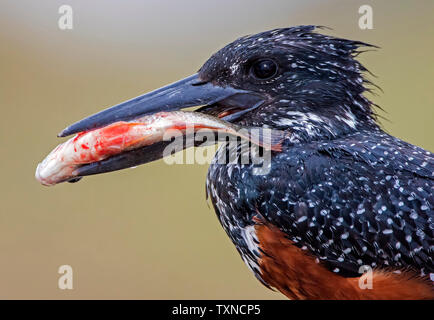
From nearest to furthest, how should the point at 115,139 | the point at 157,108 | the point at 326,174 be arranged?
the point at 115,139
the point at 326,174
the point at 157,108

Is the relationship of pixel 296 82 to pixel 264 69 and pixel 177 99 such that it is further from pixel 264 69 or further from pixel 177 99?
pixel 177 99

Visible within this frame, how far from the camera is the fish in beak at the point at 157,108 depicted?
9.01 feet

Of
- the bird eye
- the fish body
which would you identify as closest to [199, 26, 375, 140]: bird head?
the bird eye

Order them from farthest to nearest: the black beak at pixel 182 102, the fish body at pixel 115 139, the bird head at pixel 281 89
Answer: the bird head at pixel 281 89 → the black beak at pixel 182 102 → the fish body at pixel 115 139

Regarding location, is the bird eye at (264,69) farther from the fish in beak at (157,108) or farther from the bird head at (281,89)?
the fish in beak at (157,108)

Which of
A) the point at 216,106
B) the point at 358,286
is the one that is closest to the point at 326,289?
the point at 358,286

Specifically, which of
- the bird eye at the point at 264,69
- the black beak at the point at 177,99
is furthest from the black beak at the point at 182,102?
the bird eye at the point at 264,69

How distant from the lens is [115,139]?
274 centimetres

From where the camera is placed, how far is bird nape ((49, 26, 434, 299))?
2.76 metres

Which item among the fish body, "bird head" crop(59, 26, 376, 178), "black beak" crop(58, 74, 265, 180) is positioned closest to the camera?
the fish body

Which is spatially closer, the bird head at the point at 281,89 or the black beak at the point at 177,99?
the black beak at the point at 177,99

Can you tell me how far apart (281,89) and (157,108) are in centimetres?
65

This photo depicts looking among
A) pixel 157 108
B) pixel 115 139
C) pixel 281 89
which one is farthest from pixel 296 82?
pixel 115 139

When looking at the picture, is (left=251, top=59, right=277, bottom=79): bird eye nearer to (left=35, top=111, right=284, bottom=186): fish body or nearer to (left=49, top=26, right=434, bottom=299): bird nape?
(left=49, top=26, right=434, bottom=299): bird nape
